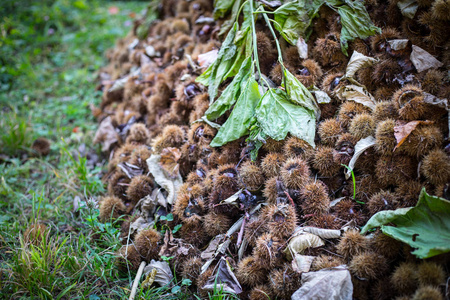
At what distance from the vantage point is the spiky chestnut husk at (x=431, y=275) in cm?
135

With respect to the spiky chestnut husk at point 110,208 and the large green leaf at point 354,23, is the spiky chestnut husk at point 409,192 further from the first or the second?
the spiky chestnut husk at point 110,208

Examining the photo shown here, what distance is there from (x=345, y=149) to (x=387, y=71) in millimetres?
593

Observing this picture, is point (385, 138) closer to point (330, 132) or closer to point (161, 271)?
point (330, 132)

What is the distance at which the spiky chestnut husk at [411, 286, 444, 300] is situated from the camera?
1290 mm

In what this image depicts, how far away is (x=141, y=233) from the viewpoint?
2064 mm

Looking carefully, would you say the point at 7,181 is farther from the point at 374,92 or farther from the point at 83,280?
the point at 374,92

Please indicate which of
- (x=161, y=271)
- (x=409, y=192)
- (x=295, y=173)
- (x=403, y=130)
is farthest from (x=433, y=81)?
(x=161, y=271)

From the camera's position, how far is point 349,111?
1.95m

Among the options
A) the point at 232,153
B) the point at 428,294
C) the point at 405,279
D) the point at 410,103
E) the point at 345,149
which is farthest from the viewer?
the point at 232,153

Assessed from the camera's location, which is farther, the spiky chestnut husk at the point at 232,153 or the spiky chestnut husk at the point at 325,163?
the spiky chestnut husk at the point at 232,153

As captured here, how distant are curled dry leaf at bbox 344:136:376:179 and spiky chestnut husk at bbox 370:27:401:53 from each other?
66 centimetres

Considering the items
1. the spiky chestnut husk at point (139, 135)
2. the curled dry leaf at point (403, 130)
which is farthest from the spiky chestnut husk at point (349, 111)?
the spiky chestnut husk at point (139, 135)

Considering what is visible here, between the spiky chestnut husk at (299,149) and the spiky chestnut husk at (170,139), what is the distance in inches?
34.8

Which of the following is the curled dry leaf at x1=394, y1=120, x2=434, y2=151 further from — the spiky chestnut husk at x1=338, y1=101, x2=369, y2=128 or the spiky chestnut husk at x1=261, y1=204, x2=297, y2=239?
the spiky chestnut husk at x1=261, y1=204, x2=297, y2=239
